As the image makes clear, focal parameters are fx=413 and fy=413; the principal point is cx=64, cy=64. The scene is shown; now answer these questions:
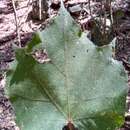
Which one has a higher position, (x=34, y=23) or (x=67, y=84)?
(x=67, y=84)

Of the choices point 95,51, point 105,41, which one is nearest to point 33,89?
point 95,51

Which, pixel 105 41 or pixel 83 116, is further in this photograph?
pixel 105 41

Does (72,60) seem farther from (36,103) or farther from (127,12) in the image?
(127,12)

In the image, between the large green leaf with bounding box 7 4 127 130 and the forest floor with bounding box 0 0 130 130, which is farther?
the forest floor with bounding box 0 0 130 130

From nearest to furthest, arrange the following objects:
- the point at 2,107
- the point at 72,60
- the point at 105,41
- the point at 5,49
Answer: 1. the point at 72,60
2. the point at 2,107
3. the point at 105,41
4. the point at 5,49

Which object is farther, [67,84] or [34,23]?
[34,23]

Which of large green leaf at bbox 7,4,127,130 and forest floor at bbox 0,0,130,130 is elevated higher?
large green leaf at bbox 7,4,127,130

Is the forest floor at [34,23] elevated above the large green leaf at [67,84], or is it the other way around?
the large green leaf at [67,84]

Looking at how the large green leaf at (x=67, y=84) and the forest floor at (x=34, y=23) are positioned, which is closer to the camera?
the large green leaf at (x=67, y=84)
